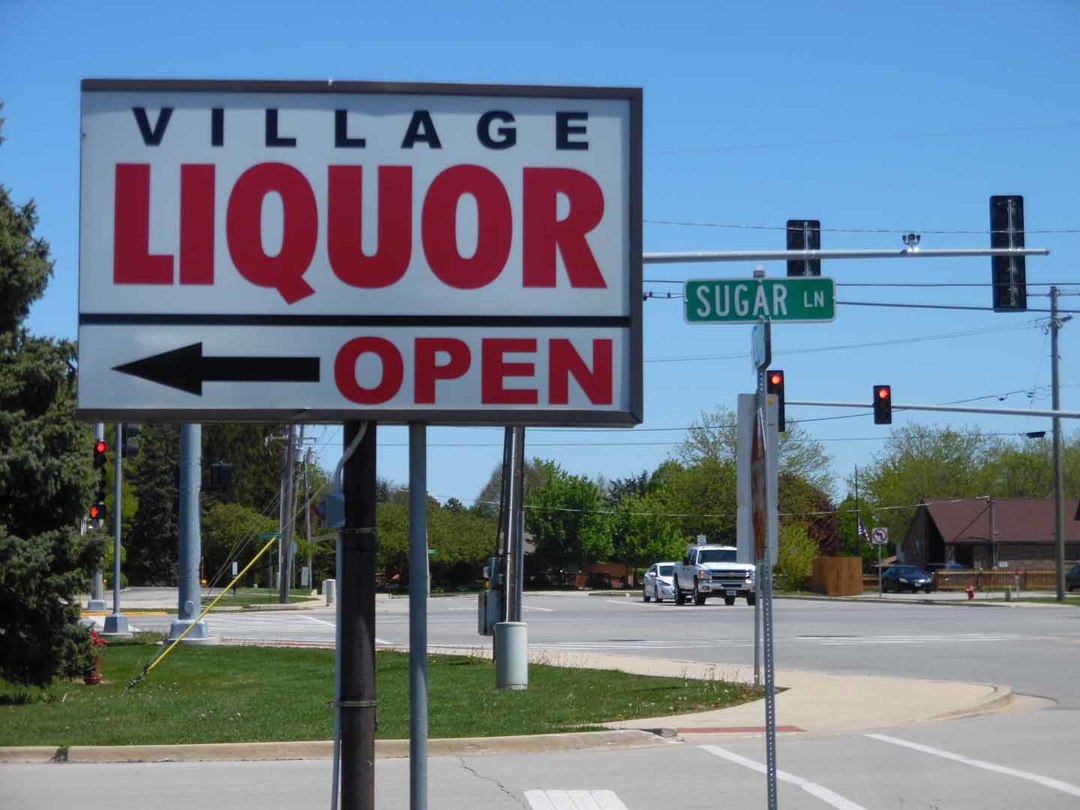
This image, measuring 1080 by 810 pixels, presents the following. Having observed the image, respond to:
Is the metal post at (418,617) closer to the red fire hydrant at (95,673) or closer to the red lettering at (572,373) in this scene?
the red lettering at (572,373)

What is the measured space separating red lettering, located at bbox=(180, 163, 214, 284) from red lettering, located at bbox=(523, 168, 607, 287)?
1052 mm

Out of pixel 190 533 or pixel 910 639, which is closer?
pixel 190 533

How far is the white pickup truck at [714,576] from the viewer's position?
157 feet

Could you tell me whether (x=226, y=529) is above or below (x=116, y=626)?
above

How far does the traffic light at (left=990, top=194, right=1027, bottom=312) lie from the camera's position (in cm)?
1798

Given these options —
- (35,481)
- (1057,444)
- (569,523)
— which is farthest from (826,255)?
(569,523)

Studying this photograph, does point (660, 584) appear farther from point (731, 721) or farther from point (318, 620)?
point (731, 721)

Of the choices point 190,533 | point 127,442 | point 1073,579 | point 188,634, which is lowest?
point 1073,579

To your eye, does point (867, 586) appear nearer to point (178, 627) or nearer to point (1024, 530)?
point (1024, 530)

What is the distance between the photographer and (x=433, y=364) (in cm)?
459

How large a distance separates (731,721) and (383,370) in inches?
421

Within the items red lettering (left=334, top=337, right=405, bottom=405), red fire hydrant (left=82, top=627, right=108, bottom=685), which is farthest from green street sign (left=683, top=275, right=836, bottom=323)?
red fire hydrant (left=82, top=627, right=108, bottom=685)

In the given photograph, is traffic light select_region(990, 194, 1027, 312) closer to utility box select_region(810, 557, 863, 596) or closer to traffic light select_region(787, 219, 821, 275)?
traffic light select_region(787, 219, 821, 275)

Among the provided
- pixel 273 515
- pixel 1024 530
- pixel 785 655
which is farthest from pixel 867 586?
pixel 785 655
